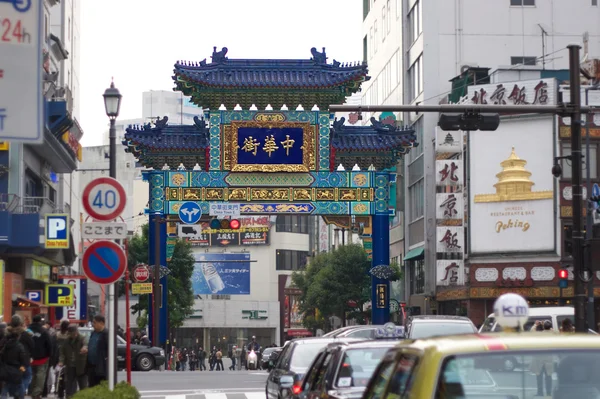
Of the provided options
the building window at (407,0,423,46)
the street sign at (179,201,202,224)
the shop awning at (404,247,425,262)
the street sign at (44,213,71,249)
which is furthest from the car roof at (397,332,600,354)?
the building window at (407,0,423,46)

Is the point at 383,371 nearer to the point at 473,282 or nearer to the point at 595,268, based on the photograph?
the point at 595,268

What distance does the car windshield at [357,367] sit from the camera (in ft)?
40.5

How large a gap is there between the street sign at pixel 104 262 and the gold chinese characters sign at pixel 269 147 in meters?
27.2

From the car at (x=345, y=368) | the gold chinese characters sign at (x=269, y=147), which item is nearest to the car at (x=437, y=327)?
the car at (x=345, y=368)

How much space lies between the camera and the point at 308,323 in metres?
85.3

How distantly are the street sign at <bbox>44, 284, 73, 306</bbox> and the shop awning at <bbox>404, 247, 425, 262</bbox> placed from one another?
23871mm

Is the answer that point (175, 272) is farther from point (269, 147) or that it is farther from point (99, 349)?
point (99, 349)

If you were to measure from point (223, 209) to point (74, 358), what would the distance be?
22.8 meters

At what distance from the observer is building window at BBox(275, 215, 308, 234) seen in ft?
356

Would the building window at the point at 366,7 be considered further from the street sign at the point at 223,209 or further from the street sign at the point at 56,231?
the street sign at the point at 56,231

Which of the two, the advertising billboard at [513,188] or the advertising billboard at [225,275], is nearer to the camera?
the advertising billboard at [513,188]

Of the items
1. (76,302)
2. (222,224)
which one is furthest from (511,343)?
(76,302)

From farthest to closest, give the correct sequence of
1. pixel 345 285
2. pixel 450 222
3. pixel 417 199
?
1. pixel 345 285
2. pixel 417 199
3. pixel 450 222

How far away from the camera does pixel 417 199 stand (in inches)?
2482
